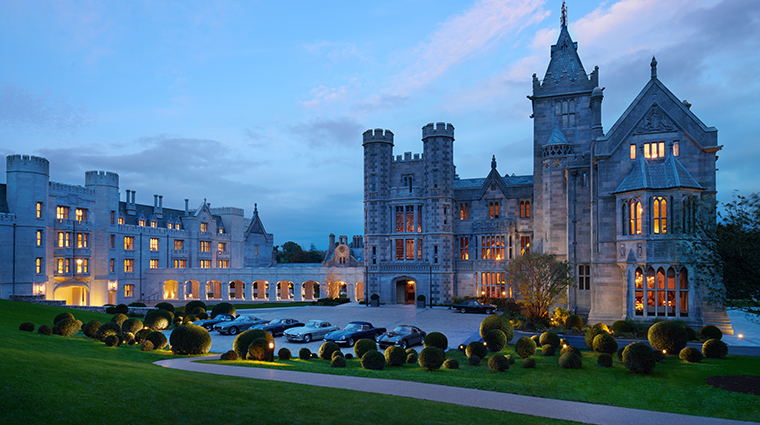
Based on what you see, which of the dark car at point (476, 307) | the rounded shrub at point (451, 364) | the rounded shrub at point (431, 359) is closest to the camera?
the rounded shrub at point (431, 359)

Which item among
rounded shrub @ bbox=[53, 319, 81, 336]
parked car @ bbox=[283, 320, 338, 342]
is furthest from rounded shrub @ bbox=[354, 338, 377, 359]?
rounded shrub @ bbox=[53, 319, 81, 336]

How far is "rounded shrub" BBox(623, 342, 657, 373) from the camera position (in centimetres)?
1867

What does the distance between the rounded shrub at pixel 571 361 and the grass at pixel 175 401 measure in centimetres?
837

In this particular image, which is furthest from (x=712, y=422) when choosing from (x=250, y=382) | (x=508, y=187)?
(x=508, y=187)

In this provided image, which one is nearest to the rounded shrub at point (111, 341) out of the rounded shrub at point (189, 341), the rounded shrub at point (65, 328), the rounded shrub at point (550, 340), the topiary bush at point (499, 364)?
the rounded shrub at point (189, 341)

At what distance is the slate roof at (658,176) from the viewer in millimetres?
30656

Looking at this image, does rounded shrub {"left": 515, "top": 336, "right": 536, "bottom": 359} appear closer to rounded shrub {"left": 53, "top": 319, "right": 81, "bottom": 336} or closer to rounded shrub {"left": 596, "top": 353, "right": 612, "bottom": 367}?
rounded shrub {"left": 596, "top": 353, "right": 612, "bottom": 367}

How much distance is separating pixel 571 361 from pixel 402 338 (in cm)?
989

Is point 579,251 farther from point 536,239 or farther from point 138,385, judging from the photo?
point 138,385

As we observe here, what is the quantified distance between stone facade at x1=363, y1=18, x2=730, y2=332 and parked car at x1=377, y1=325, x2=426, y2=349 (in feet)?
49.9

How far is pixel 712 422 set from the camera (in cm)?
1293

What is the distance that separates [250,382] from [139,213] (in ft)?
201

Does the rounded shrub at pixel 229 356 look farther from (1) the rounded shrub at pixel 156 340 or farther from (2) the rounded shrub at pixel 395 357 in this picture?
(2) the rounded shrub at pixel 395 357

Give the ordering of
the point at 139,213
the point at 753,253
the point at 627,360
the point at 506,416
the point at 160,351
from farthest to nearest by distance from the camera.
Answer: the point at 139,213 < the point at 160,351 < the point at 627,360 < the point at 753,253 < the point at 506,416
